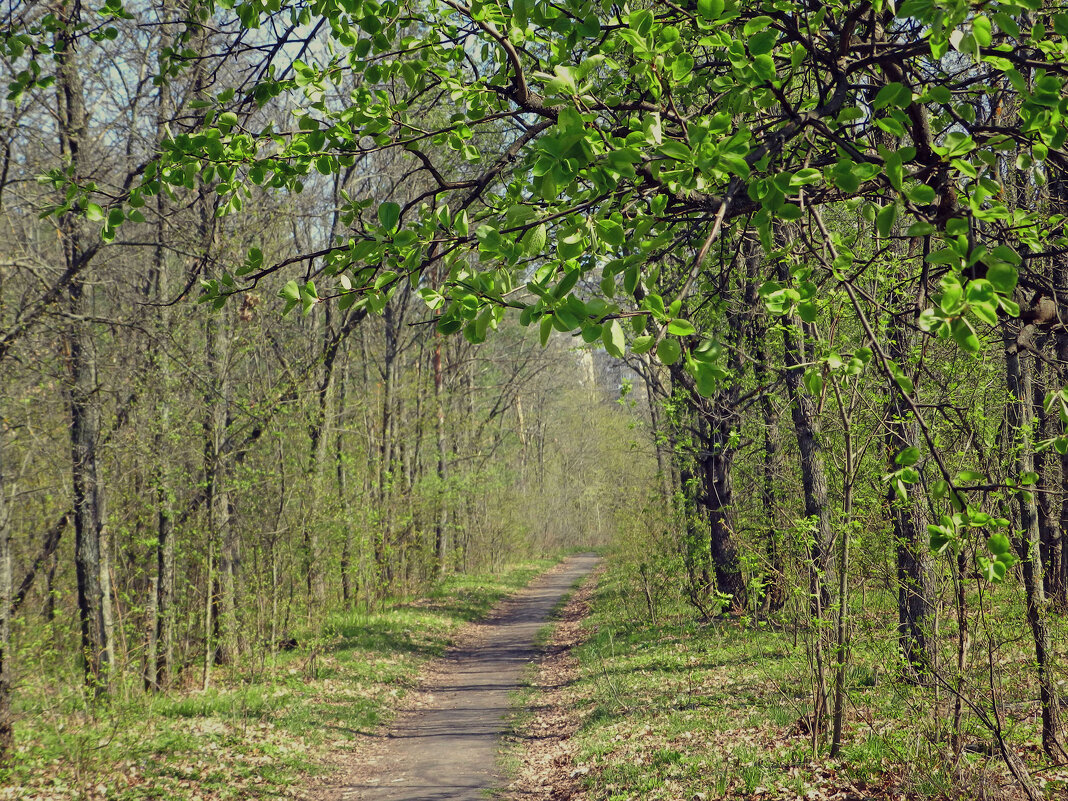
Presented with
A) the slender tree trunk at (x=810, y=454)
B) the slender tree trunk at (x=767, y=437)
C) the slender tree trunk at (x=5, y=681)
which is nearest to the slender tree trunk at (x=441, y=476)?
the slender tree trunk at (x=767, y=437)

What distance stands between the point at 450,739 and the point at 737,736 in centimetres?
348

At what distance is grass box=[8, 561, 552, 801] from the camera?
21.8 ft

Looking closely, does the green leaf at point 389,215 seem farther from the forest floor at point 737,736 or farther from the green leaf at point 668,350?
the forest floor at point 737,736

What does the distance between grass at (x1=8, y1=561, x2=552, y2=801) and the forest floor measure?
231cm

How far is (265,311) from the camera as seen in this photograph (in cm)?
1172

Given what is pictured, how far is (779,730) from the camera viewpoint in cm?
695

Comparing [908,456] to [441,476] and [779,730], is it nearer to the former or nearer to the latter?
[779,730]

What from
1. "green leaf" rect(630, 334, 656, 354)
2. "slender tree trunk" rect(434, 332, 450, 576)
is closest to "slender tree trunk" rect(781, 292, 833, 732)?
"green leaf" rect(630, 334, 656, 354)

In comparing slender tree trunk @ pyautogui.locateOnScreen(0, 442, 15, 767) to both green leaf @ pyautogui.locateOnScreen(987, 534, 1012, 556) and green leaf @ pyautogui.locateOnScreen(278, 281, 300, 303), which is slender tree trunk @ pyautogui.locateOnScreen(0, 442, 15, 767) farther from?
green leaf @ pyautogui.locateOnScreen(987, 534, 1012, 556)

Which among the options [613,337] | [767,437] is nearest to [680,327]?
[613,337]

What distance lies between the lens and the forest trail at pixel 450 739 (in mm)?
7180

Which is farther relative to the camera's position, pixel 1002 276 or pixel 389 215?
pixel 389 215

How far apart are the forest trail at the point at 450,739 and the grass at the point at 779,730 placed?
1.12 meters

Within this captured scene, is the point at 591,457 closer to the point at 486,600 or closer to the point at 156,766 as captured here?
the point at 486,600
